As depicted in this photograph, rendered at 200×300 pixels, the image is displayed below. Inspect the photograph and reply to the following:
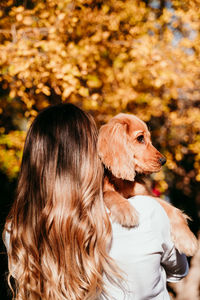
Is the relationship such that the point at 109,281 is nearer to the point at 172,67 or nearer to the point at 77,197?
the point at 77,197

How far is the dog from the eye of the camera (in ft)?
6.12

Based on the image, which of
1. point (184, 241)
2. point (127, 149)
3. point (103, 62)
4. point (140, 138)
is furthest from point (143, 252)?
point (103, 62)

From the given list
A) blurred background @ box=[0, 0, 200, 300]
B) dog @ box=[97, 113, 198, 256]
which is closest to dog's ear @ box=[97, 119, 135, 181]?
dog @ box=[97, 113, 198, 256]

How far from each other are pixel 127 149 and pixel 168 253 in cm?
98

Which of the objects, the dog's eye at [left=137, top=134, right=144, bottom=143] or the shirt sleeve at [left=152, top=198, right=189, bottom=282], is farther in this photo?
the dog's eye at [left=137, top=134, right=144, bottom=143]

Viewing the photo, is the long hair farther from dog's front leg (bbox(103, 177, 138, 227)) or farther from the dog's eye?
the dog's eye

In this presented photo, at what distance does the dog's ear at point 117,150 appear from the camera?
2.04 m

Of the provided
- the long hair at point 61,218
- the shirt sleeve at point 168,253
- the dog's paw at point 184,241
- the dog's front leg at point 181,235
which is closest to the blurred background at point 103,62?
the long hair at point 61,218

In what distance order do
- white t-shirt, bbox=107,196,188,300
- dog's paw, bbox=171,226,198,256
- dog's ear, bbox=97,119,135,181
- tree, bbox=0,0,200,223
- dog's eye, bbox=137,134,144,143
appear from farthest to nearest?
tree, bbox=0,0,200,223 → dog's eye, bbox=137,134,144,143 → dog's ear, bbox=97,119,135,181 → dog's paw, bbox=171,226,198,256 → white t-shirt, bbox=107,196,188,300

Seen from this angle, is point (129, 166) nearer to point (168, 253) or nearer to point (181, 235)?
point (181, 235)

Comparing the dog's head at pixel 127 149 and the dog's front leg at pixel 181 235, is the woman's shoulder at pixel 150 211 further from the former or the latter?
the dog's head at pixel 127 149

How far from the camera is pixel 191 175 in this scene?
6.55 metres

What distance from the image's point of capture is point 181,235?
1.84 m

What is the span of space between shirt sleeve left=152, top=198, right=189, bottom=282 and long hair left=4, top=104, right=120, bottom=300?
0.84 feet
